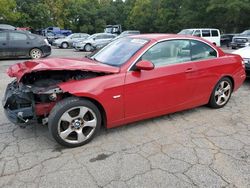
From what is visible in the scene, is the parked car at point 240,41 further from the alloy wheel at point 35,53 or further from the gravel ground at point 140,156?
the gravel ground at point 140,156

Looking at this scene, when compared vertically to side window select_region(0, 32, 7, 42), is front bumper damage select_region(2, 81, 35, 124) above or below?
below

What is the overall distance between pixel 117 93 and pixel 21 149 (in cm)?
151

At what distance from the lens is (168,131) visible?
4.20 m

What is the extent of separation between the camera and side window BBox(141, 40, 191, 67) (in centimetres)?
421

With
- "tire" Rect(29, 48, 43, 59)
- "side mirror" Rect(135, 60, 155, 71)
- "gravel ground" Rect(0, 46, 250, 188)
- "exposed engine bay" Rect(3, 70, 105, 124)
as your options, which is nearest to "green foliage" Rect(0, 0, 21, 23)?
"tire" Rect(29, 48, 43, 59)

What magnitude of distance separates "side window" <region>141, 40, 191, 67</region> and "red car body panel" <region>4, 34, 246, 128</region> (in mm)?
82

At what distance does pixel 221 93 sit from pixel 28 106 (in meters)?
3.51

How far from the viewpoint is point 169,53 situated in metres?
4.39

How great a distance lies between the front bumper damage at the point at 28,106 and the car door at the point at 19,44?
10.0 m

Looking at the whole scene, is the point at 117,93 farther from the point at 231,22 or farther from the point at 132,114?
the point at 231,22

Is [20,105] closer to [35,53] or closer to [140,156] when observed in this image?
[140,156]

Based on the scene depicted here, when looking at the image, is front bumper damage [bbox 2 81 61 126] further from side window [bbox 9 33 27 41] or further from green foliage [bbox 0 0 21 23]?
green foliage [bbox 0 0 21 23]

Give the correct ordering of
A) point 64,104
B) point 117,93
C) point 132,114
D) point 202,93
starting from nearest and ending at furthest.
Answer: point 64,104
point 117,93
point 132,114
point 202,93

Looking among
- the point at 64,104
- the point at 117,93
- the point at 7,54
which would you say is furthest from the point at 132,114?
the point at 7,54
